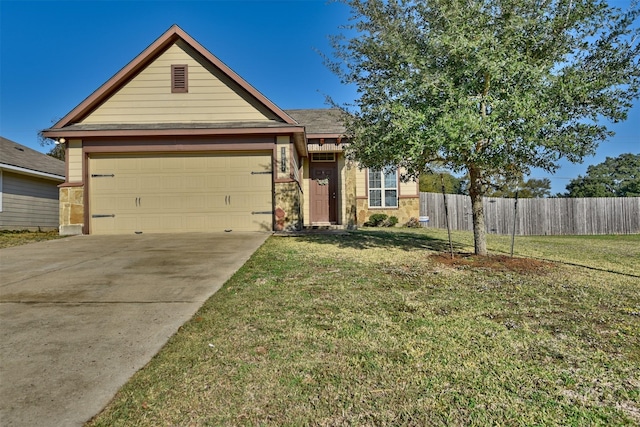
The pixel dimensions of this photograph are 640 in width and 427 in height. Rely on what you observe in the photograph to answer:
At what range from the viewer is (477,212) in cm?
700

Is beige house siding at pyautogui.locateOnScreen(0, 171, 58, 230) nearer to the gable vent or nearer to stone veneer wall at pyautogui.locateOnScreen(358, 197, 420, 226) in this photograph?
the gable vent

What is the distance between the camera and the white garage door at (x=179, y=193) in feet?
34.2

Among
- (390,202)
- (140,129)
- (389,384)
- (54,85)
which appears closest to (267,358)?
(389,384)

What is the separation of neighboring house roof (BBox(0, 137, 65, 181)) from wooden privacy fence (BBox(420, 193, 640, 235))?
1591cm

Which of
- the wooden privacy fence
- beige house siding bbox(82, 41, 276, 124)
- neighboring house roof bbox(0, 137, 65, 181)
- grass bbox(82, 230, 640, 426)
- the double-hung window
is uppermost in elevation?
beige house siding bbox(82, 41, 276, 124)

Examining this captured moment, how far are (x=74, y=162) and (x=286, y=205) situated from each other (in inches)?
240

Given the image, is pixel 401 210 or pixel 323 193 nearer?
pixel 323 193

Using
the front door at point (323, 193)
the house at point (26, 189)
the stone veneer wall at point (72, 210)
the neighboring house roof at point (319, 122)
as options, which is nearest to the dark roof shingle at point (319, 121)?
the neighboring house roof at point (319, 122)

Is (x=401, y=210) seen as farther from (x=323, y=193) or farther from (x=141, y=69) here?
(x=141, y=69)

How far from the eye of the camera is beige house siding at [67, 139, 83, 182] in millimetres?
10312

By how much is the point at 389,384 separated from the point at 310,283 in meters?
2.62

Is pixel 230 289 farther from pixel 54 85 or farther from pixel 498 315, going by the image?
pixel 54 85

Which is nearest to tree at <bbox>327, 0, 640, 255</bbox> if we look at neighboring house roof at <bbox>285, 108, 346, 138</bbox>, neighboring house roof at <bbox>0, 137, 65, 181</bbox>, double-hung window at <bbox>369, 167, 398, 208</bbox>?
neighboring house roof at <bbox>285, 108, 346, 138</bbox>

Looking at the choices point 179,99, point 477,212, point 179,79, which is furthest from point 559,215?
point 179,79
